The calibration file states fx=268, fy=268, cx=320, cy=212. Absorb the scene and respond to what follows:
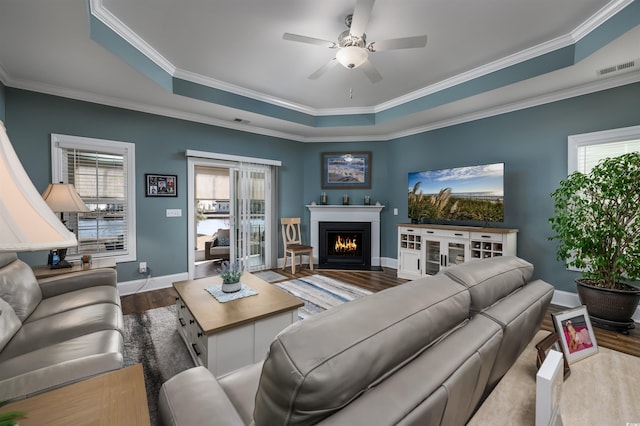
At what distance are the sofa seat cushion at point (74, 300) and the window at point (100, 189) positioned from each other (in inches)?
57.1

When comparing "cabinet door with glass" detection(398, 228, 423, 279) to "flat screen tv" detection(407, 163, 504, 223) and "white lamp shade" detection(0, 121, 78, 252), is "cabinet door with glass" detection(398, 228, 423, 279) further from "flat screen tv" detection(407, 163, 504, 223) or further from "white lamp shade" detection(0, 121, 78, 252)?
"white lamp shade" detection(0, 121, 78, 252)

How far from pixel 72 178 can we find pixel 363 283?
422 cm

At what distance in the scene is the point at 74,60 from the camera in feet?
8.60

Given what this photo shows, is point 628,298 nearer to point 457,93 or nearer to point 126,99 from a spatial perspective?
point 457,93

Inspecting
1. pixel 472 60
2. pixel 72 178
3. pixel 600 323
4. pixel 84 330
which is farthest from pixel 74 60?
pixel 600 323

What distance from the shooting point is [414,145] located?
16.5ft

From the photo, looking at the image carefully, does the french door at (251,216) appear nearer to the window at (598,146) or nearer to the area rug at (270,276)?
the area rug at (270,276)

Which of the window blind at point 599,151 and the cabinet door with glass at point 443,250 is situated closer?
the window blind at point 599,151

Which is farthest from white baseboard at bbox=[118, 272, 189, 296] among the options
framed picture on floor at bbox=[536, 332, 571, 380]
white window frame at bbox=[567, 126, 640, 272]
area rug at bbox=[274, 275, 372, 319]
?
white window frame at bbox=[567, 126, 640, 272]

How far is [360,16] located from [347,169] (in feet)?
11.9

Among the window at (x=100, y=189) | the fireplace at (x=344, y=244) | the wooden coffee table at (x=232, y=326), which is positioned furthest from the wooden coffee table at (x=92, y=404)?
the fireplace at (x=344, y=244)

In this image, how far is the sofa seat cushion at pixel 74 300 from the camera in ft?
6.29

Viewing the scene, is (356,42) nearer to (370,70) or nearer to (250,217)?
(370,70)

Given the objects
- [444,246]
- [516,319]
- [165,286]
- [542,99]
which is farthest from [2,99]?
[542,99]
